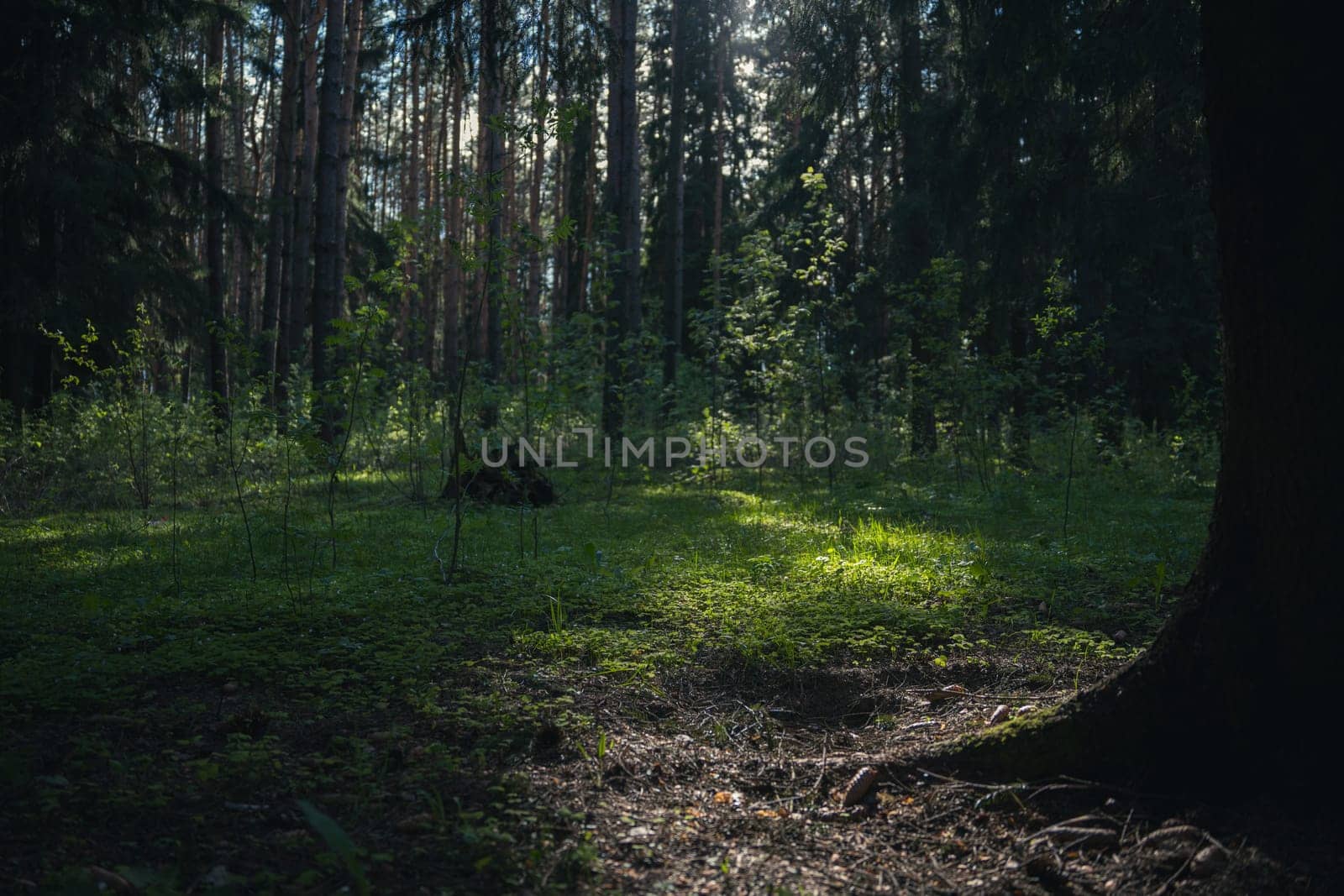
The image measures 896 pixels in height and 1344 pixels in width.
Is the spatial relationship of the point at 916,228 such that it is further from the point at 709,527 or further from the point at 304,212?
the point at 304,212

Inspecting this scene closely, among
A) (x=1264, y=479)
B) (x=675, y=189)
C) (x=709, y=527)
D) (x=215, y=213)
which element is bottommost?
(x=709, y=527)

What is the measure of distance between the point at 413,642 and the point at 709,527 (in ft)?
12.5

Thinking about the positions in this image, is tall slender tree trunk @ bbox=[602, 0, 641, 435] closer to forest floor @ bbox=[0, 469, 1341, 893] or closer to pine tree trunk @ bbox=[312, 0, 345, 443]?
pine tree trunk @ bbox=[312, 0, 345, 443]

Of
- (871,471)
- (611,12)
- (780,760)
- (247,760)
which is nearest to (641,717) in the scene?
(780,760)

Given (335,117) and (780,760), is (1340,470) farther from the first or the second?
(335,117)

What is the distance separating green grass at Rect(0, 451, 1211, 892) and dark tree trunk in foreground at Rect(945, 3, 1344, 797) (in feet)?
4.51

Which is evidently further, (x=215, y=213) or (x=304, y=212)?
(x=304, y=212)

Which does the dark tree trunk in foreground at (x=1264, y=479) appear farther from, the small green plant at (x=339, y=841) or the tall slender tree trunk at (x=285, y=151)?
the tall slender tree trunk at (x=285, y=151)

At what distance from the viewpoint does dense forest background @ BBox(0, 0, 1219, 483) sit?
5.96m

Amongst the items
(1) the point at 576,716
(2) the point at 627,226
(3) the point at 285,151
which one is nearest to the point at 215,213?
(3) the point at 285,151

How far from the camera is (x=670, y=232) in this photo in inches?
747

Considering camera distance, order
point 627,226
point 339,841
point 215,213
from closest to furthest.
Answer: point 339,841
point 215,213
point 627,226

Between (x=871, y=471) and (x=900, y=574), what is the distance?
699cm

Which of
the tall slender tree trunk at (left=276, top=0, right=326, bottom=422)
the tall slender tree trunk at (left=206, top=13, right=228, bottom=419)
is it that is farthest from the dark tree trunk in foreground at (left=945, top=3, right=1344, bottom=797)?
the tall slender tree trunk at (left=276, top=0, right=326, bottom=422)
